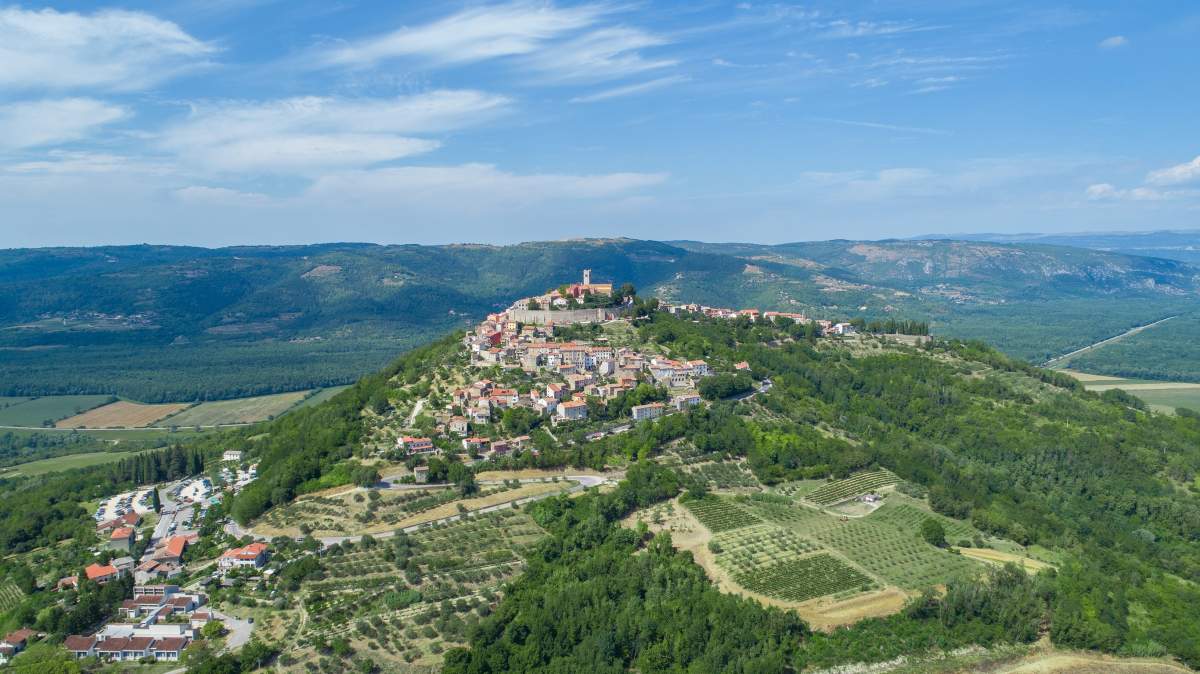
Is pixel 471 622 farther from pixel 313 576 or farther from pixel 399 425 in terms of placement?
pixel 399 425

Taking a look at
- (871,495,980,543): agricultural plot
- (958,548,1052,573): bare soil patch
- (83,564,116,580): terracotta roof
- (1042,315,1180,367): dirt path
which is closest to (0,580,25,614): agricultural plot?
(83,564,116,580): terracotta roof

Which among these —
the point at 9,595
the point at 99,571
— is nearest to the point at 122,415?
the point at 9,595

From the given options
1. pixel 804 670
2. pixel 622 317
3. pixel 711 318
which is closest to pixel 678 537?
pixel 804 670

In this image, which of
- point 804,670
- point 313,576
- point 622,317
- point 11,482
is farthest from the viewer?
point 622,317

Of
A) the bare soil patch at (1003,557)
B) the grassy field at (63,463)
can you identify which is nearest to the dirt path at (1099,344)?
the bare soil patch at (1003,557)

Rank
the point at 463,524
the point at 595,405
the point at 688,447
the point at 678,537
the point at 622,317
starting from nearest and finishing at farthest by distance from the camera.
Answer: the point at 678,537 → the point at 463,524 → the point at 688,447 → the point at 595,405 → the point at 622,317

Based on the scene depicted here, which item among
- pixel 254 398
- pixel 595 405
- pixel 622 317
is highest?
pixel 622 317

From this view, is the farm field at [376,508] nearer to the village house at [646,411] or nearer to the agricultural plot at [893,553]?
the village house at [646,411]
